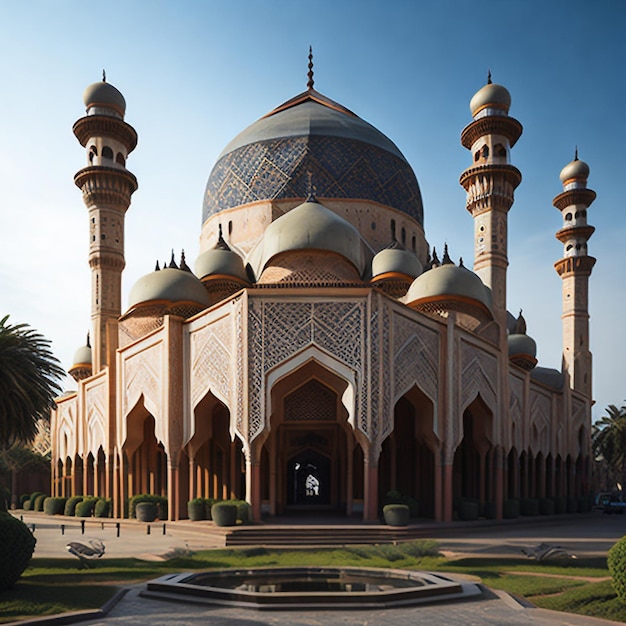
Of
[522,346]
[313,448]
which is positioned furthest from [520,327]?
[313,448]

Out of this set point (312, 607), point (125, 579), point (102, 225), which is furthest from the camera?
point (102, 225)

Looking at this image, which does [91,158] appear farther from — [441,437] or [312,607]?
[312,607]

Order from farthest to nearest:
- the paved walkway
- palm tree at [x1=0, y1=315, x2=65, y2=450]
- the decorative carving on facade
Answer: the decorative carving on facade
palm tree at [x1=0, y1=315, x2=65, y2=450]
the paved walkway

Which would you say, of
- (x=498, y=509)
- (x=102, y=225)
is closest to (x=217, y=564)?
(x=498, y=509)

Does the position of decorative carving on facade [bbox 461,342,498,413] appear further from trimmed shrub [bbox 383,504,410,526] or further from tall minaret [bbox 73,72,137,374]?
tall minaret [bbox 73,72,137,374]

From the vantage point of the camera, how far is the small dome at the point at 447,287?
25.0 metres

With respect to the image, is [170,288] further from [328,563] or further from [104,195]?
[328,563]

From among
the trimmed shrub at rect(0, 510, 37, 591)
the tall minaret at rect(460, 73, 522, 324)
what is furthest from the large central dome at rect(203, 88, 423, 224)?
the trimmed shrub at rect(0, 510, 37, 591)

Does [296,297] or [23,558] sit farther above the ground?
[296,297]

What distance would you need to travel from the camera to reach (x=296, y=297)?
64.4ft

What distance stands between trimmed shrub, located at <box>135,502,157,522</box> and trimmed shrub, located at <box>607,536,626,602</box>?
1608cm

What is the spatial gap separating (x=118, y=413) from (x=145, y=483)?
299cm

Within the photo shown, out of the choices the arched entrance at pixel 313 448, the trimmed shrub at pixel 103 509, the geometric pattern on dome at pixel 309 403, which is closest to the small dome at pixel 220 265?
the geometric pattern on dome at pixel 309 403

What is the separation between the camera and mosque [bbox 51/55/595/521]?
19578mm
